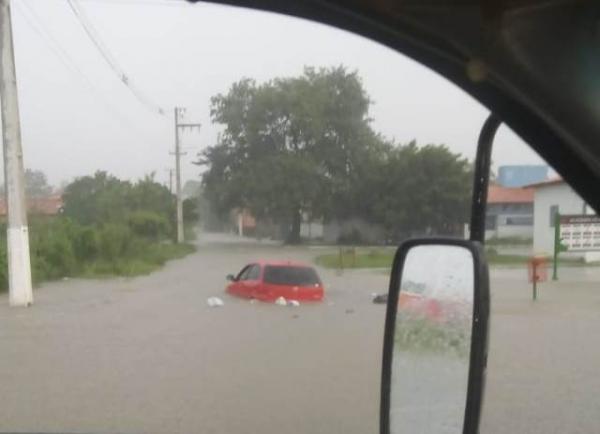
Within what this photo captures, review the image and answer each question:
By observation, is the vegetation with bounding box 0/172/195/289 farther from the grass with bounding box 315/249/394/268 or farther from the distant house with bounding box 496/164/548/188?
the distant house with bounding box 496/164/548/188

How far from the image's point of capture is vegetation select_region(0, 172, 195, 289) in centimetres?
2242

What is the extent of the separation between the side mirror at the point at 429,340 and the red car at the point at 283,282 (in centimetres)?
1117

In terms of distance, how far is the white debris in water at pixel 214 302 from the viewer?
49.0ft

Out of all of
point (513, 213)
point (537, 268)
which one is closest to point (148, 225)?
point (537, 268)

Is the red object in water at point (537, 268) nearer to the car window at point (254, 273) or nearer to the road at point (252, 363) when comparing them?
the road at point (252, 363)

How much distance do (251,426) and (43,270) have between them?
1665 cm

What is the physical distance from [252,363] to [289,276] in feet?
19.0

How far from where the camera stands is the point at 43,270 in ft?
70.9

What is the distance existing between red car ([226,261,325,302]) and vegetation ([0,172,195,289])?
6779 millimetres

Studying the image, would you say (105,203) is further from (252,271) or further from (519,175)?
(519,175)

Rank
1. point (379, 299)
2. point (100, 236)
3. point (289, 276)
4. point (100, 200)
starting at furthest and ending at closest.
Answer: point (100, 200)
point (100, 236)
point (289, 276)
point (379, 299)

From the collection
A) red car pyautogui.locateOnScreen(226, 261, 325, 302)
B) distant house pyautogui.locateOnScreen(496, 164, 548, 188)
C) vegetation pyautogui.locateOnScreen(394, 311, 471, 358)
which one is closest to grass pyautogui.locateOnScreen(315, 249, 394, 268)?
red car pyautogui.locateOnScreen(226, 261, 325, 302)

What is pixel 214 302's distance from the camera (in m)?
15.1

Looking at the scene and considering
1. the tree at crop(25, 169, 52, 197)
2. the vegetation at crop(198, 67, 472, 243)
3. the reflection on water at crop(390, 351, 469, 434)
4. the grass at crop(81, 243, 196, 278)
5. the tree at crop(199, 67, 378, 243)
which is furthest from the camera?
the grass at crop(81, 243, 196, 278)
